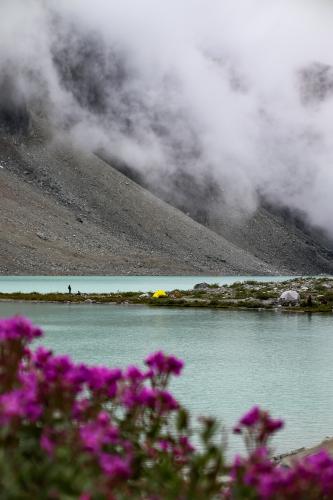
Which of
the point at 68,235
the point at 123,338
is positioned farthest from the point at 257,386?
the point at 68,235

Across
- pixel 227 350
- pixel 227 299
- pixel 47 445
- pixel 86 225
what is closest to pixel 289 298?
pixel 227 299

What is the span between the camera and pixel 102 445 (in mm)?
5848

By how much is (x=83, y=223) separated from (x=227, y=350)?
118 m

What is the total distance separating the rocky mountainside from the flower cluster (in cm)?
12283

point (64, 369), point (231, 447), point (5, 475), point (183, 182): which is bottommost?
point (231, 447)

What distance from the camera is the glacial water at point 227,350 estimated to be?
19855 millimetres

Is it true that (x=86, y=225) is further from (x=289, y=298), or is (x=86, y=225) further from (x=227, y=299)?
(x=289, y=298)

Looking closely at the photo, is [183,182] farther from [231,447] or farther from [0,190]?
[231,447]

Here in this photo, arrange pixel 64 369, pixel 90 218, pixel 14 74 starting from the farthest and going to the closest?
pixel 14 74, pixel 90 218, pixel 64 369

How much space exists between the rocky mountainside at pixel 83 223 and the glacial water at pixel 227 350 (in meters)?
74.5

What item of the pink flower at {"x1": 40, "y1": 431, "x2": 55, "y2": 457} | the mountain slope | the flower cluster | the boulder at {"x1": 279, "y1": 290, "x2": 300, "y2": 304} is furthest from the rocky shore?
the mountain slope

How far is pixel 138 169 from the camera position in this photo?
607 feet

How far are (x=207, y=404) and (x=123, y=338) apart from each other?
695 inches

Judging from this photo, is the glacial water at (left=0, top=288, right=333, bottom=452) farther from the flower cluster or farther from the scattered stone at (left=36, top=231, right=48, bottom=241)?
the scattered stone at (left=36, top=231, right=48, bottom=241)
